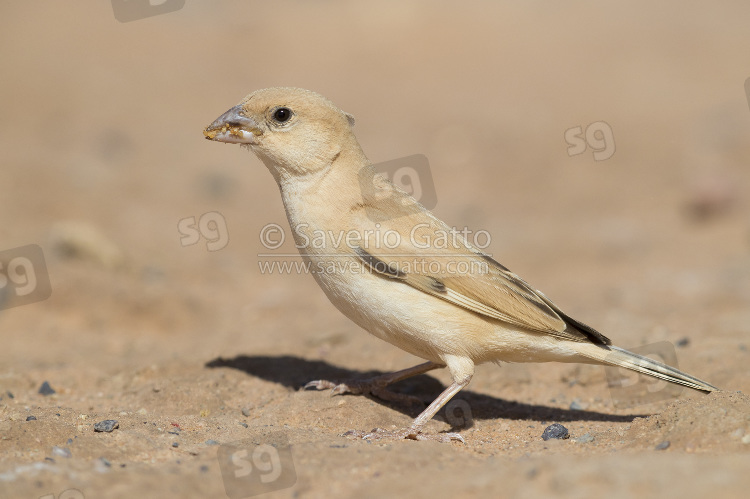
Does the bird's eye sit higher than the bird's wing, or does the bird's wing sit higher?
the bird's eye

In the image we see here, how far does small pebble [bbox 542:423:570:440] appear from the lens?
576 centimetres

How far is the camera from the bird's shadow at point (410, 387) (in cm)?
662

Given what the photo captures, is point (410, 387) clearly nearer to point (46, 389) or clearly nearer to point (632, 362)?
point (632, 362)

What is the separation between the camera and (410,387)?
7477mm

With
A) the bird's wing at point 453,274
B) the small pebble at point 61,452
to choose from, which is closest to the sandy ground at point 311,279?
the small pebble at point 61,452

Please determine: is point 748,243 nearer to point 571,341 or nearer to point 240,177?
point 571,341

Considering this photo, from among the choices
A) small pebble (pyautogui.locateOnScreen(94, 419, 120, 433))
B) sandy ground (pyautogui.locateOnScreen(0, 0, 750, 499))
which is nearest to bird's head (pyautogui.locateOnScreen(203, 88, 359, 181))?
sandy ground (pyautogui.locateOnScreen(0, 0, 750, 499))

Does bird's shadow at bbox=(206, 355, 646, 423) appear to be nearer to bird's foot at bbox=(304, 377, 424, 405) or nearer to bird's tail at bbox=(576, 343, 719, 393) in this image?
bird's foot at bbox=(304, 377, 424, 405)

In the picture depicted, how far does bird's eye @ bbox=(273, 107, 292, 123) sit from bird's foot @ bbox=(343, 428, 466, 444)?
2.53m

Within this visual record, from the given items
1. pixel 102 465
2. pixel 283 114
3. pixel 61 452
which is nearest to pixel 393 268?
pixel 283 114

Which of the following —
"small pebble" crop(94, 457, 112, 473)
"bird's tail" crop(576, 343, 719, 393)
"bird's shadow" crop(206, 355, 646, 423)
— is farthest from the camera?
"bird's shadow" crop(206, 355, 646, 423)

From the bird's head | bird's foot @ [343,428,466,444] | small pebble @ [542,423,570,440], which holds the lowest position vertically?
small pebble @ [542,423,570,440]

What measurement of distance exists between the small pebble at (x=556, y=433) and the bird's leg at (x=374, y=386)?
1.27 meters

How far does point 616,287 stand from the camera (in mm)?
11242
